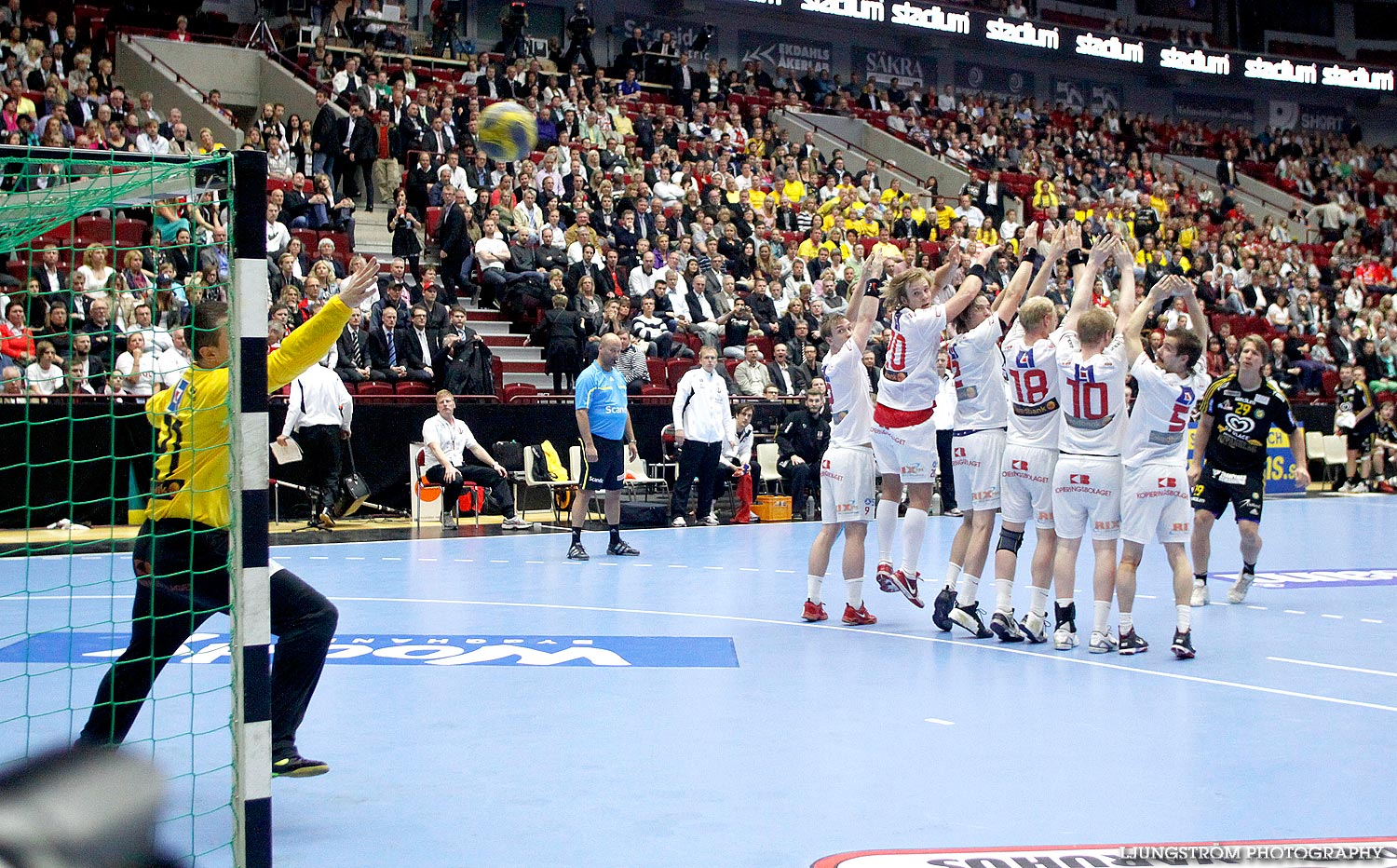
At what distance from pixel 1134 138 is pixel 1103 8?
572cm

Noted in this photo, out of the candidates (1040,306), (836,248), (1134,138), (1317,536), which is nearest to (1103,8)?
(1134,138)

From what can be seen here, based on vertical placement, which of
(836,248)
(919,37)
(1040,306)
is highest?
(919,37)

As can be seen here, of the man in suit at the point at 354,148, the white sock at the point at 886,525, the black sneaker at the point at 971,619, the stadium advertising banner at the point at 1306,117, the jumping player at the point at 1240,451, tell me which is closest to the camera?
the black sneaker at the point at 971,619

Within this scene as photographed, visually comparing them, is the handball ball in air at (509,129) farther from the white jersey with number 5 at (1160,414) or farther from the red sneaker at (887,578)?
the white jersey with number 5 at (1160,414)

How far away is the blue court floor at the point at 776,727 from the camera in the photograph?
469cm

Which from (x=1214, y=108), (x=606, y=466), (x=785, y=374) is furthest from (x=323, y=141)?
(x=1214, y=108)

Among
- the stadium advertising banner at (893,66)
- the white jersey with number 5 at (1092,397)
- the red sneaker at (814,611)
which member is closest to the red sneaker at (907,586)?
the red sneaker at (814,611)

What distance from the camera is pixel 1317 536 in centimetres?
1540

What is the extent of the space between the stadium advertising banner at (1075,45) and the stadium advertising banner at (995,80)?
622 millimetres

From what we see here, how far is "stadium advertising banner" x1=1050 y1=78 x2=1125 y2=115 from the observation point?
4081cm

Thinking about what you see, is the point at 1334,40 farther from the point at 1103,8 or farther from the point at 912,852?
the point at 912,852

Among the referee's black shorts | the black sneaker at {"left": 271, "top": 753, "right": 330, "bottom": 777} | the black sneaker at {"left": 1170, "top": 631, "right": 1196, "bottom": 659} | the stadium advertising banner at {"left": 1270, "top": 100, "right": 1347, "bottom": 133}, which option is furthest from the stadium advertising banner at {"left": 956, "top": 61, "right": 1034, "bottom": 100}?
the black sneaker at {"left": 271, "top": 753, "right": 330, "bottom": 777}

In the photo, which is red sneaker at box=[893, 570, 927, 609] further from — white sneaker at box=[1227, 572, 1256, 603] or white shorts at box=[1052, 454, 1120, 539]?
white sneaker at box=[1227, 572, 1256, 603]

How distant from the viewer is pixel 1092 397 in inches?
312
